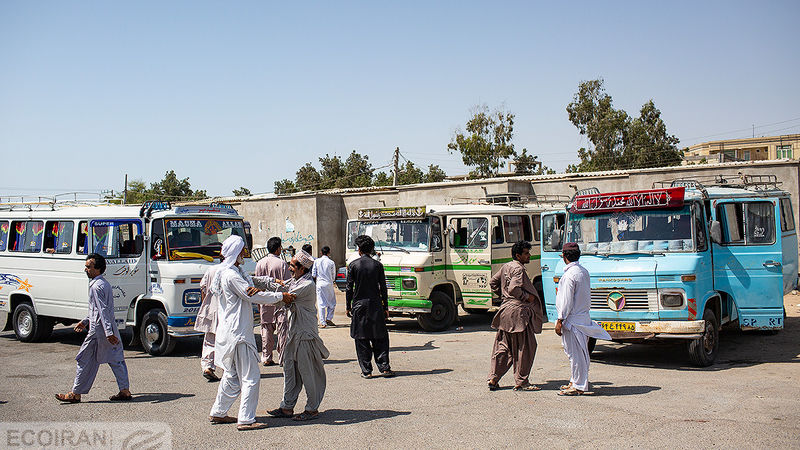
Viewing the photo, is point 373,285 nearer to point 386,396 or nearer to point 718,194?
point 386,396

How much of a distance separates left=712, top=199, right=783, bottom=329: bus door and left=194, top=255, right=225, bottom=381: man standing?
7.30 m

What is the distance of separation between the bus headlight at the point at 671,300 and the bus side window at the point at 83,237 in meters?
9.60

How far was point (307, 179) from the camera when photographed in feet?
167

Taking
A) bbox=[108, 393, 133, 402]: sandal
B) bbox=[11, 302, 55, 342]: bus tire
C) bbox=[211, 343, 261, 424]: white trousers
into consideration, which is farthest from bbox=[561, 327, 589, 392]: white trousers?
bbox=[11, 302, 55, 342]: bus tire

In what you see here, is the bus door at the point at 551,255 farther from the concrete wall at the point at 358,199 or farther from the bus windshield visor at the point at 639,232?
the concrete wall at the point at 358,199

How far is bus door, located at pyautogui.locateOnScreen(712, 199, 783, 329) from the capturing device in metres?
10.0

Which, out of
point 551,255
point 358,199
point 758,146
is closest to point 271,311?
point 551,255

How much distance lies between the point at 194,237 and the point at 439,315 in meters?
5.33

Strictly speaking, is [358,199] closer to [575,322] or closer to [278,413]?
[575,322]

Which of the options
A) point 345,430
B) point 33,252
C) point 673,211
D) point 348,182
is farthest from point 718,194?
point 348,182

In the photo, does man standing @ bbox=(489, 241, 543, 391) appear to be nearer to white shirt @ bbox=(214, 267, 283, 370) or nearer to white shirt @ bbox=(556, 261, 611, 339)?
white shirt @ bbox=(556, 261, 611, 339)

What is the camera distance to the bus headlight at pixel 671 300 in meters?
9.15

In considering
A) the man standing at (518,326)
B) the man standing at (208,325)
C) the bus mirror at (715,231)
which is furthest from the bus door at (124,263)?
the bus mirror at (715,231)

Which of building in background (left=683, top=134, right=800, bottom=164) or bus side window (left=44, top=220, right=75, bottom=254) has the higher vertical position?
building in background (left=683, top=134, right=800, bottom=164)
